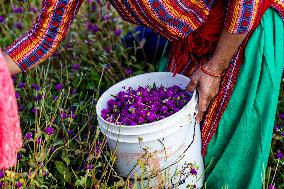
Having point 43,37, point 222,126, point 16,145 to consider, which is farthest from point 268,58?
point 16,145

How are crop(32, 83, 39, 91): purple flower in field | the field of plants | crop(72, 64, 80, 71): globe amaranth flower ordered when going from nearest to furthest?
the field of plants, crop(32, 83, 39, 91): purple flower in field, crop(72, 64, 80, 71): globe amaranth flower

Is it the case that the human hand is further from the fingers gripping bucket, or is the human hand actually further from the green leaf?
the green leaf

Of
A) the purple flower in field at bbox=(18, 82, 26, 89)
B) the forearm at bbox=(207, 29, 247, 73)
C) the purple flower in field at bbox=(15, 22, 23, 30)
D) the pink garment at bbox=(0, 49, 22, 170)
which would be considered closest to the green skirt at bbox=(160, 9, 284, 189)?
the forearm at bbox=(207, 29, 247, 73)

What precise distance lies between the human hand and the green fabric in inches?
3.6

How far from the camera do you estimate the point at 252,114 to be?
2.22 meters

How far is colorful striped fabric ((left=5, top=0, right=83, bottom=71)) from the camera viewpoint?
206 cm

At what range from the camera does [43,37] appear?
213 cm

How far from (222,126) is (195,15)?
477 mm

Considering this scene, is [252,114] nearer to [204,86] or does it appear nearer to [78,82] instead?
[204,86]

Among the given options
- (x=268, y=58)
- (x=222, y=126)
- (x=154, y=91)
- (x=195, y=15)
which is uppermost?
(x=195, y=15)

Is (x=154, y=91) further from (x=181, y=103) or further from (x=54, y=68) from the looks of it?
(x=54, y=68)

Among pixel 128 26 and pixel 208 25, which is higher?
pixel 208 25

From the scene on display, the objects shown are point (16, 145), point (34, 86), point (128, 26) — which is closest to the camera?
point (16, 145)

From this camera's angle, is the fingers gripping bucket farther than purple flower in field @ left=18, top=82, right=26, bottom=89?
No
